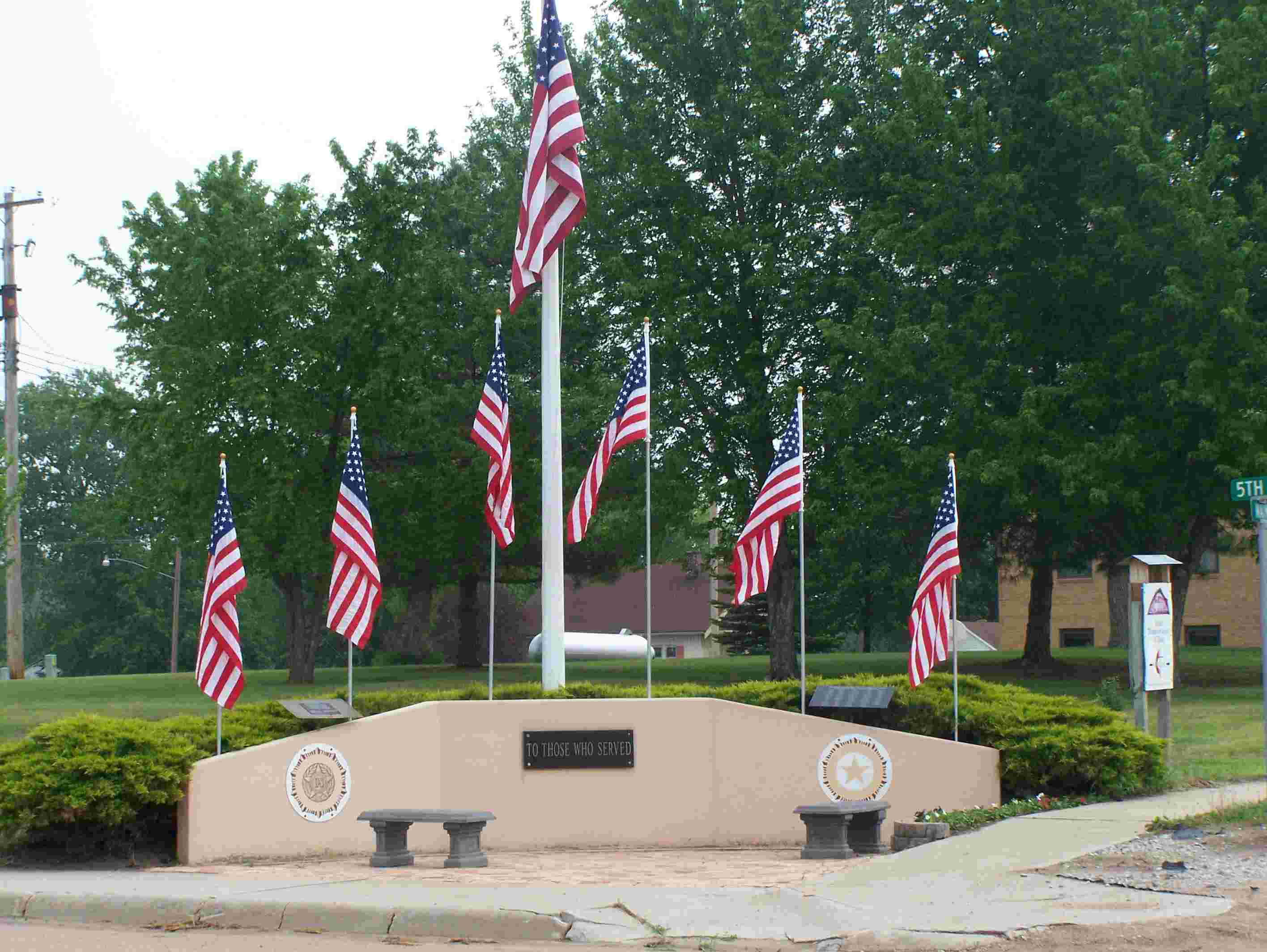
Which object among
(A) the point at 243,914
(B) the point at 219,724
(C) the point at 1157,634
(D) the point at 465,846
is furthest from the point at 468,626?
(A) the point at 243,914

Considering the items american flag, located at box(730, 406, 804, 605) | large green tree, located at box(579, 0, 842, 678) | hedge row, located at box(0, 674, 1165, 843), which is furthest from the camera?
large green tree, located at box(579, 0, 842, 678)

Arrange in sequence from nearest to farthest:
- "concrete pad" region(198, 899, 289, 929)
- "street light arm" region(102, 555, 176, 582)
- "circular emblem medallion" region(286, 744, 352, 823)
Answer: "concrete pad" region(198, 899, 289, 929)
"circular emblem medallion" region(286, 744, 352, 823)
"street light arm" region(102, 555, 176, 582)

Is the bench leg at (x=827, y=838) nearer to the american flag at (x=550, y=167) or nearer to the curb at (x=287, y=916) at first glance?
the curb at (x=287, y=916)

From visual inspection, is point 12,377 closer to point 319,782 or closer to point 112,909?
point 319,782

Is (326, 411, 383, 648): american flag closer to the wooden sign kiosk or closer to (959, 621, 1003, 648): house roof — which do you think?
the wooden sign kiosk

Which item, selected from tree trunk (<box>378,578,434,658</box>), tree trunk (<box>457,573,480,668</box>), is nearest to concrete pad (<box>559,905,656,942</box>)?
tree trunk (<box>457,573,480,668</box>)

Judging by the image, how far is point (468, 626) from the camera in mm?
40844

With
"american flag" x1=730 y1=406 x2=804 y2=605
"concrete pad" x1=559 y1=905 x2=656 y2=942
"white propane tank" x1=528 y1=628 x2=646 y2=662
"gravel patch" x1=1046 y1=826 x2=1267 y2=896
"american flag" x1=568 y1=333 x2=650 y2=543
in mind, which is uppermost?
"american flag" x1=568 y1=333 x2=650 y2=543

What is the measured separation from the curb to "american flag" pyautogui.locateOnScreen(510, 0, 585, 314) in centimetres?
888

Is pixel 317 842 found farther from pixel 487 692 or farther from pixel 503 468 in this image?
pixel 503 468

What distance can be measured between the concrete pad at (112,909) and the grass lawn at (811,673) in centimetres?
1078

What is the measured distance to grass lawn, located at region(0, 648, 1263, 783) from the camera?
19516 millimetres

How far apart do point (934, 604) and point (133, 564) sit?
5958 centimetres

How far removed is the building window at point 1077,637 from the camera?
59.8 metres
